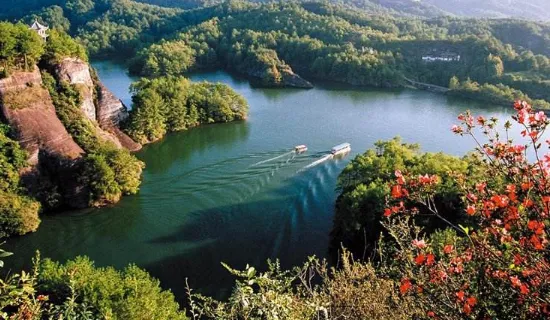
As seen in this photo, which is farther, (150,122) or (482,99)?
(482,99)

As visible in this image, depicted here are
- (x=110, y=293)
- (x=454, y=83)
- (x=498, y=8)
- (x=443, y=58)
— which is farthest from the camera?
(x=498, y=8)

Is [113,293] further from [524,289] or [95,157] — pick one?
[95,157]

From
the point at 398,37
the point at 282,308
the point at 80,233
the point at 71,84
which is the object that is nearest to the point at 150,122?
the point at 71,84

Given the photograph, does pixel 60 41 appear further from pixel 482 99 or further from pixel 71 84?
pixel 482 99

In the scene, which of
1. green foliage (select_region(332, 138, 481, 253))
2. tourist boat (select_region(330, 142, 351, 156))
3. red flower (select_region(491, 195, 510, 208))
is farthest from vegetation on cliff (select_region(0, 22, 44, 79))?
red flower (select_region(491, 195, 510, 208))

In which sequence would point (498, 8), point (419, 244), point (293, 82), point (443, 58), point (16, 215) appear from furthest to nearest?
point (498, 8), point (443, 58), point (293, 82), point (16, 215), point (419, 244)

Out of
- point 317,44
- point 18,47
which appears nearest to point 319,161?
point 18,47

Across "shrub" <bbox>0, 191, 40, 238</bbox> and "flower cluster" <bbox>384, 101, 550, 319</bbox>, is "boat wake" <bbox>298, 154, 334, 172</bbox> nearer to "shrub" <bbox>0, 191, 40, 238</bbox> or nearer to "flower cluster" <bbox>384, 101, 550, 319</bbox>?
"shrub" <bbox>0, 191, 40, 238</bbox>
